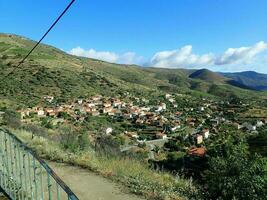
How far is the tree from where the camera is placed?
6461 mm

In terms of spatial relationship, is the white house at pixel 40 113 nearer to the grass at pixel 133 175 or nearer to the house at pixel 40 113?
the house at pixel 40 113

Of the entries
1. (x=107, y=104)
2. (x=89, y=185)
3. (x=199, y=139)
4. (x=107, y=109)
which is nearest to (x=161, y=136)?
(x=199, y=139)

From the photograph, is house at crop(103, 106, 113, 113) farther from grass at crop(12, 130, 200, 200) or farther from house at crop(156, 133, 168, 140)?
grass at crop(12, 130, 200, 200)

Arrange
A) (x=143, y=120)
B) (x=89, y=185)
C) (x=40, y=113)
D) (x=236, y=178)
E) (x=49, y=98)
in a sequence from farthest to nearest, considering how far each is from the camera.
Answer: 1. (x=143, y=120)
2. (x=49, y=98)
3. (x=40, y=113)
4. (x=89, y=185)
5. (x=236, y=178)

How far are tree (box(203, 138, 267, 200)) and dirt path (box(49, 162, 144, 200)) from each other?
1404mm

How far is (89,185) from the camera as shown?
Result: 284 inches

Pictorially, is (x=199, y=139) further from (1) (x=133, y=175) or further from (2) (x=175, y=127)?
(1) (x=133, y=175)

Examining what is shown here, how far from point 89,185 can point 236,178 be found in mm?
2609

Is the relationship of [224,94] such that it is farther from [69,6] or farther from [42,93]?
[69,6]

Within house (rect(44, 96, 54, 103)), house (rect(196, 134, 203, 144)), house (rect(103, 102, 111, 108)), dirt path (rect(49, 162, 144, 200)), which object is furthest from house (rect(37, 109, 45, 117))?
dirt path (rect(49, 162, 144, 200))

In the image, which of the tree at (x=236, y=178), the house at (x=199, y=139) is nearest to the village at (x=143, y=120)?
the house at (x=199, y=139)

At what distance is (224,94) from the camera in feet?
586

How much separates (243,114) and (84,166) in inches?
3534

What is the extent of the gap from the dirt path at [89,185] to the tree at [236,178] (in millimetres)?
1404
